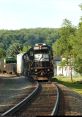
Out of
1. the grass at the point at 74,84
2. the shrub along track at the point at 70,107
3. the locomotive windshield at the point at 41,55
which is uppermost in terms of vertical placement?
the locomotive windshield at the point at 41,55

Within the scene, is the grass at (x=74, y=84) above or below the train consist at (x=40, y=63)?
below

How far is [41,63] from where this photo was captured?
5116 cm

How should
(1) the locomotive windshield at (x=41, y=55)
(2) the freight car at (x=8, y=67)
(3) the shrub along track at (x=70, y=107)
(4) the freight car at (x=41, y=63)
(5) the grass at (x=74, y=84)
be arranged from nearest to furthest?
1. (3) the shrub along track at (x=70, y=107)
2. (5) the grass at (x=74, y=84)
3. (4) the freight car at (x=41, y=63)
4. (1) the locomotive windshield at (x=41, y=55)
5. (2) the freight car at (x=8, y=67)

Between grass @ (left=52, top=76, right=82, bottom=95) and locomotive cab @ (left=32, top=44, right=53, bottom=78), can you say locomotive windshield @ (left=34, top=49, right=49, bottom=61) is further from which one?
grass @ (left=52, top=76, right=82, bottom=95)

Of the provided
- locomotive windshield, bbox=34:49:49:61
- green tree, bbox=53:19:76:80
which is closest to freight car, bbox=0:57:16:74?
green tree, bbox=53:19:76:80

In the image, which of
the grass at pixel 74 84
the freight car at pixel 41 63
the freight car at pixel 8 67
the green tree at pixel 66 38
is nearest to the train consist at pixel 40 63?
the freight car at pixel 41 63

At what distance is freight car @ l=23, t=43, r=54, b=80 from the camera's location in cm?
5084

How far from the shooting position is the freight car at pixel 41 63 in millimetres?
50844

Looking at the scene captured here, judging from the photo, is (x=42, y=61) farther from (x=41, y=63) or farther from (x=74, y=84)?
(x=74, y=84)

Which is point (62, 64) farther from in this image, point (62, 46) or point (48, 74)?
point (48, 74)

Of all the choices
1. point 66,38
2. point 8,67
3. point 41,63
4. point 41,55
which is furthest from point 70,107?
point 8,67

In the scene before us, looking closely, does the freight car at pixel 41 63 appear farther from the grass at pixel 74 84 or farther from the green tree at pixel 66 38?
the green tree at pixel 66 38

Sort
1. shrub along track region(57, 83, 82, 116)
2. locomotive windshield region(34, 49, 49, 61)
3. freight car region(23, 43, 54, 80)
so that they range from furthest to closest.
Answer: locomotive windshield region(34, 49, 49, 61)
freight car region(23, 43, 54, 80)
shrub along track region(57, 83, 82, 116)

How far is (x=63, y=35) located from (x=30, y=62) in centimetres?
2415
